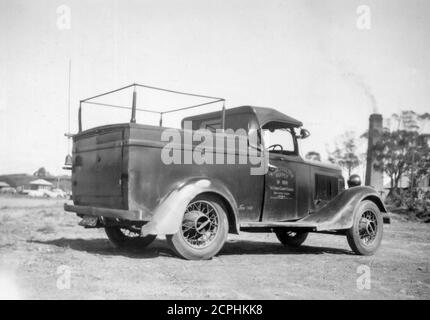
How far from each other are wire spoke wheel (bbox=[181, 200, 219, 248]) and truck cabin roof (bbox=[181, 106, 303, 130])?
1598 mm

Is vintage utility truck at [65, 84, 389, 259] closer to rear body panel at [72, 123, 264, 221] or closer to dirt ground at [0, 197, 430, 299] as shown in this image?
rear body panel at [72, 123, 264, 221]

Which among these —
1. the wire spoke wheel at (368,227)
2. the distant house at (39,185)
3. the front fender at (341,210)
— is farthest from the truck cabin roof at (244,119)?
the distant house at (39,185)

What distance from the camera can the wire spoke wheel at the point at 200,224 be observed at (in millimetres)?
5227

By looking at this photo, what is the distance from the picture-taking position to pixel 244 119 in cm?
646

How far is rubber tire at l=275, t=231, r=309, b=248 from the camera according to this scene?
8.28 metres

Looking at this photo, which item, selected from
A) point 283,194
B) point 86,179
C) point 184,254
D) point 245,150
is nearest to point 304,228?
point 283,194

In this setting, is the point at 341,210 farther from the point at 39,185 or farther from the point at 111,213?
the point at 39,185

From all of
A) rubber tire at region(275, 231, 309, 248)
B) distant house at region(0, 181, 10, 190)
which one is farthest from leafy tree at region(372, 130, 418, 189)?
distant house at region(0, 181, 10, 190)

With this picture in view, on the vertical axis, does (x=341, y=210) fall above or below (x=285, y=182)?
below

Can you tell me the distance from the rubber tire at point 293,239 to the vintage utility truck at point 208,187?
43.2 inches

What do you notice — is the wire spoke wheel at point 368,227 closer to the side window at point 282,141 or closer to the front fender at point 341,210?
the front fender at point 341,210

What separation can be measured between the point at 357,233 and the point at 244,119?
2.59 meters

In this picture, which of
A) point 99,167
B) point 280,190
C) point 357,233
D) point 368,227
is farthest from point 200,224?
point 368,227

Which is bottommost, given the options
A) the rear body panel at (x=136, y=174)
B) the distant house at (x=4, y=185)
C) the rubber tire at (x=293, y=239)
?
the distant house at (x=4, y=185)
